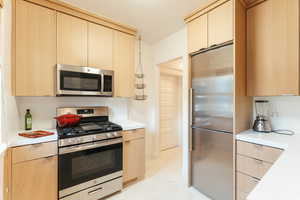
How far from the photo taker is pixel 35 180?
60.6 inches

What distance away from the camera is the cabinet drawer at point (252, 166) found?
4.86ft

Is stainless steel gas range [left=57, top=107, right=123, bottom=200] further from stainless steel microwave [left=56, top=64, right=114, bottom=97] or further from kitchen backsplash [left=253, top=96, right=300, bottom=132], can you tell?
kitchen backsplash [left=253, top=96, right=300, bottom=132]

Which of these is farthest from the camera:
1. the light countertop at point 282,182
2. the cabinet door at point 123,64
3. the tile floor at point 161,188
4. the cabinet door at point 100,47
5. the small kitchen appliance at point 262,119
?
the cabinet door at point 123,64

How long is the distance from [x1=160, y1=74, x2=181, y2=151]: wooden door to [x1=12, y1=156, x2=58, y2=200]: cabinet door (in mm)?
2695

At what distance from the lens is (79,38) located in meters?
2.09

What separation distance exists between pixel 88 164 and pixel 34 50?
1.57 meters

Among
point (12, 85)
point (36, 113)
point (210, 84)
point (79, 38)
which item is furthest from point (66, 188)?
point (210, 84)

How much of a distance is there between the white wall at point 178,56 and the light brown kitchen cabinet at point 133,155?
736 millimetres

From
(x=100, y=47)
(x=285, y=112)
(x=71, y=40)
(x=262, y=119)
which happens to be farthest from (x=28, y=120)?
(x=285, y=112)

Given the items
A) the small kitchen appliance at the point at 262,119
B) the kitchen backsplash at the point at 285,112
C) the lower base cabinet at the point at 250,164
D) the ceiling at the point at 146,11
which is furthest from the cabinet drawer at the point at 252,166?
the ceiling at the point at 146,11

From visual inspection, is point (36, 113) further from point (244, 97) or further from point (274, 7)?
point (274, 7)

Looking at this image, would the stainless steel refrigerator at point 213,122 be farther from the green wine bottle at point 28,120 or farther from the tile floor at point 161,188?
the green wine bottle at point 28,120

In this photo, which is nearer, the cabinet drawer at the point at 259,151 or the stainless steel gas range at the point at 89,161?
the cabinet drawer at the point at 259,151

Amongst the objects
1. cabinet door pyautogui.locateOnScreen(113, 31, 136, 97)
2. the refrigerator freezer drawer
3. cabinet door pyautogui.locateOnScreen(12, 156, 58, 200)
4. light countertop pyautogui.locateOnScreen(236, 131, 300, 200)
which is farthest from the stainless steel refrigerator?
cabinet door pyautogui.locateOnScreen(12, 156, 58, 200)
